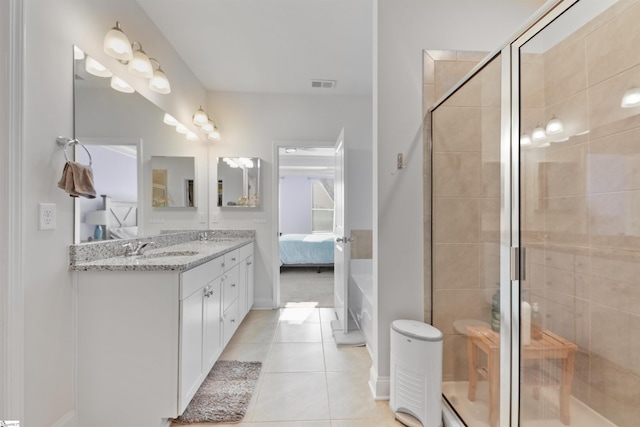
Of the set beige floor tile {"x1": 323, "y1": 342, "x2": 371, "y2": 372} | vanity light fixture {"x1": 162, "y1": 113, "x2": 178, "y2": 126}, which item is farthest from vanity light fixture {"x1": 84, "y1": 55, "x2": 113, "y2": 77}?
beige floor tile {"x1": 323, "y1": 342, "x2": 371, "y2": 372}

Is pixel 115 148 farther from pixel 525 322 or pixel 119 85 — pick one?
pixel 525 322

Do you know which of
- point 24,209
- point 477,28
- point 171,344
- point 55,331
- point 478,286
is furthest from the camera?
point 477,28

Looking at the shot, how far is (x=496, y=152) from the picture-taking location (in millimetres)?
1344

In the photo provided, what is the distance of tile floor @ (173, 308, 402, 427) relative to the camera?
1.58m

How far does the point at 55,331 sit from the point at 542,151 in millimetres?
2581

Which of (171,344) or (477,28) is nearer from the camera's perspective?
(171,344)

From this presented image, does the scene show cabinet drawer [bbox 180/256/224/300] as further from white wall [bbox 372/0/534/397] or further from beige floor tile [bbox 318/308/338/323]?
beige floor tile [bbox 318/308/338/323]

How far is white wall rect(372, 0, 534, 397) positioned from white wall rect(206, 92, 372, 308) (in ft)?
5.17

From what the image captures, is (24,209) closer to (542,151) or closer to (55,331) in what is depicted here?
(55,331)

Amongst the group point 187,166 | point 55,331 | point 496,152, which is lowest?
point 55,331

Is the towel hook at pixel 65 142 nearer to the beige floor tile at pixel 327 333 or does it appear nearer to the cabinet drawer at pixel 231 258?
the cabinet drawer at pixel 231 258

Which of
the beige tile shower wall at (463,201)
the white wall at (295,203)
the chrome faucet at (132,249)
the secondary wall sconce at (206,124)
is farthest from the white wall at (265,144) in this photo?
the white wall at (295,203)

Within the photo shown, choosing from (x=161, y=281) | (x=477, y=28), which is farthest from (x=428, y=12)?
(x=161, y=281)

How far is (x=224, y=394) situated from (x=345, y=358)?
97 centimetres
